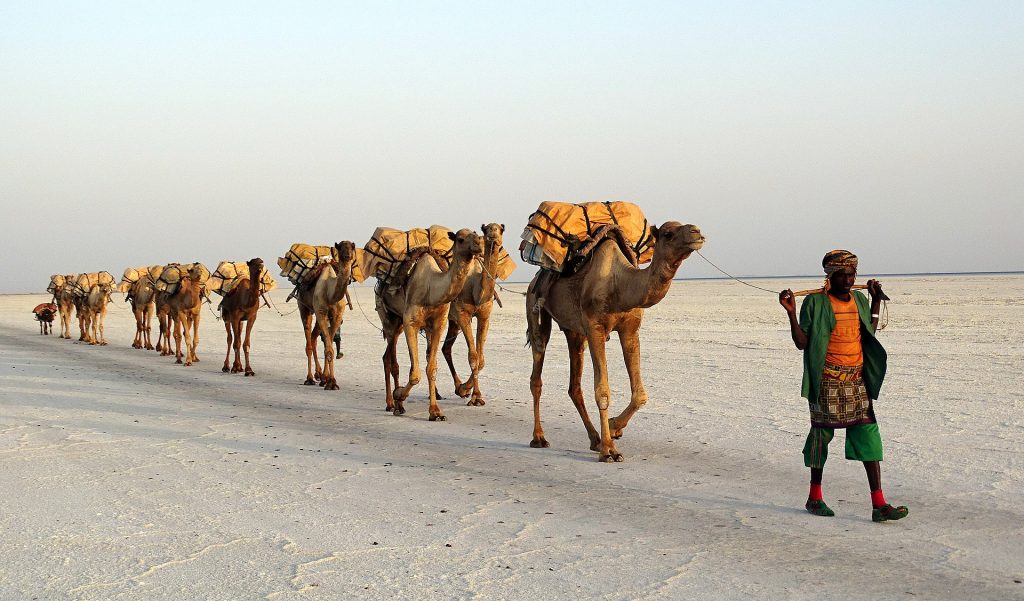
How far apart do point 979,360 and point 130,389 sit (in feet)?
49.6

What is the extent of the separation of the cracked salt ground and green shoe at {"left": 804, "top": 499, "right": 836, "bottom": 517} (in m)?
0.08

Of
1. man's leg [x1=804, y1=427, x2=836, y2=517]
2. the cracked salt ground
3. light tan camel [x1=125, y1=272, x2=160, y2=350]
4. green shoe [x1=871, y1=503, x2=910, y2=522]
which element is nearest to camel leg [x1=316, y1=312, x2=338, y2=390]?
the cracked salt ground

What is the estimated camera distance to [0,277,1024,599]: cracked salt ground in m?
5.99

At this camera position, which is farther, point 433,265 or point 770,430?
point 433,265

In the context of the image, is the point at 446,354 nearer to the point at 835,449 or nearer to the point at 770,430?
the point at 770,430

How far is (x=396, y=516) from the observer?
7586 mm

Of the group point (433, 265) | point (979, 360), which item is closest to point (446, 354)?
point (433, 265)

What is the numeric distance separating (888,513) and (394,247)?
31.0 feet

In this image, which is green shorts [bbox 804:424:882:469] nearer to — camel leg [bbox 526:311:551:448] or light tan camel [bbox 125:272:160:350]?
camel leg [bbox 526:311:551:448]

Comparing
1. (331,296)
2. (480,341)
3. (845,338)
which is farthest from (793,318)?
(331,296)

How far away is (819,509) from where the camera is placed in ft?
24.3

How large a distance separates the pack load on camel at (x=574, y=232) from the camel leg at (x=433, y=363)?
2.94 metres

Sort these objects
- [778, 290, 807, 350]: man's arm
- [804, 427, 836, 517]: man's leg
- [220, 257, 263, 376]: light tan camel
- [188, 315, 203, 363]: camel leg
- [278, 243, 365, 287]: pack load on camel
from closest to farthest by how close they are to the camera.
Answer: [778, 290, 807, 350]: man's arm < [804, 427, 836, 517]: man's leg < [278, 243, 365, 287]: pack load on camel < [220, 257, 263, 376]: light tan camel < [188, 315, 203, 363]: camel leg

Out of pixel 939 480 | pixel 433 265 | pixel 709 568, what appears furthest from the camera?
pixel 433 265
